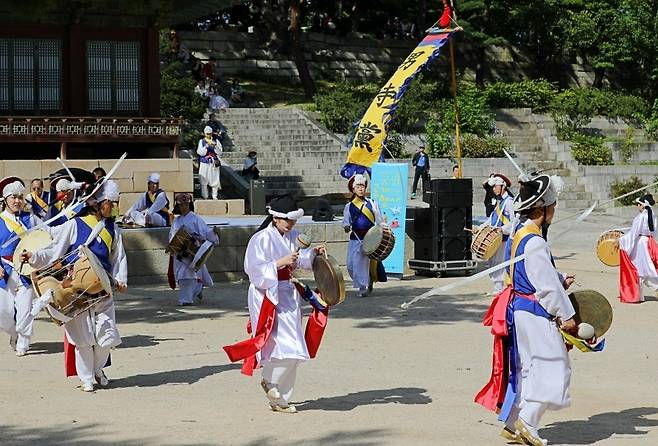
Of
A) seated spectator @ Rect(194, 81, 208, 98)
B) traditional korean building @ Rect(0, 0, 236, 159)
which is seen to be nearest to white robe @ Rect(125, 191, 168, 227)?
traditional korean building @ Rect(0, 0, 236, 159)

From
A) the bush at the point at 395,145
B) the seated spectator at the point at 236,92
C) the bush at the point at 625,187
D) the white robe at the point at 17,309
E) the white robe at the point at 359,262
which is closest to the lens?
the white robe at the point at 17,309

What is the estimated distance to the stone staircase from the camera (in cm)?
3297

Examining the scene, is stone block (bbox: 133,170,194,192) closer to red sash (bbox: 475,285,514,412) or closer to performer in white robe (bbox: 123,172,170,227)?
performer in white robe (bbox: 123,172,170,227)

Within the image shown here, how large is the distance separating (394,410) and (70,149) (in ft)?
65.3

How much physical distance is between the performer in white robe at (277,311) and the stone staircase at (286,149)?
2199 cm

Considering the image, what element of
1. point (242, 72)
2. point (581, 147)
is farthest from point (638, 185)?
point (242, 72)

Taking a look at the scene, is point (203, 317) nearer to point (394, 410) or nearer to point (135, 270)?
point (135, 270)

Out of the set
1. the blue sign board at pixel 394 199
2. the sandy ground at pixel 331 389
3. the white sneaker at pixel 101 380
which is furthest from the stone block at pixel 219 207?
the white sneaker at pixel 101 380

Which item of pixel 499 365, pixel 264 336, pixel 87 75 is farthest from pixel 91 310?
pixel 87 75

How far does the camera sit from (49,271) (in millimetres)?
10141

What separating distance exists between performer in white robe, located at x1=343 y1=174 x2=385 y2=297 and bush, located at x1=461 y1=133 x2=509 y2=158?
64.6ft

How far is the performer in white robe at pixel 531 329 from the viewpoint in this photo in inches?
313

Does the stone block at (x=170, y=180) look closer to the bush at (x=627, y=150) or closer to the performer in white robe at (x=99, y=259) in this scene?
the bush at (x=627, y=150)

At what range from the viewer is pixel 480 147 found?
120 ft
